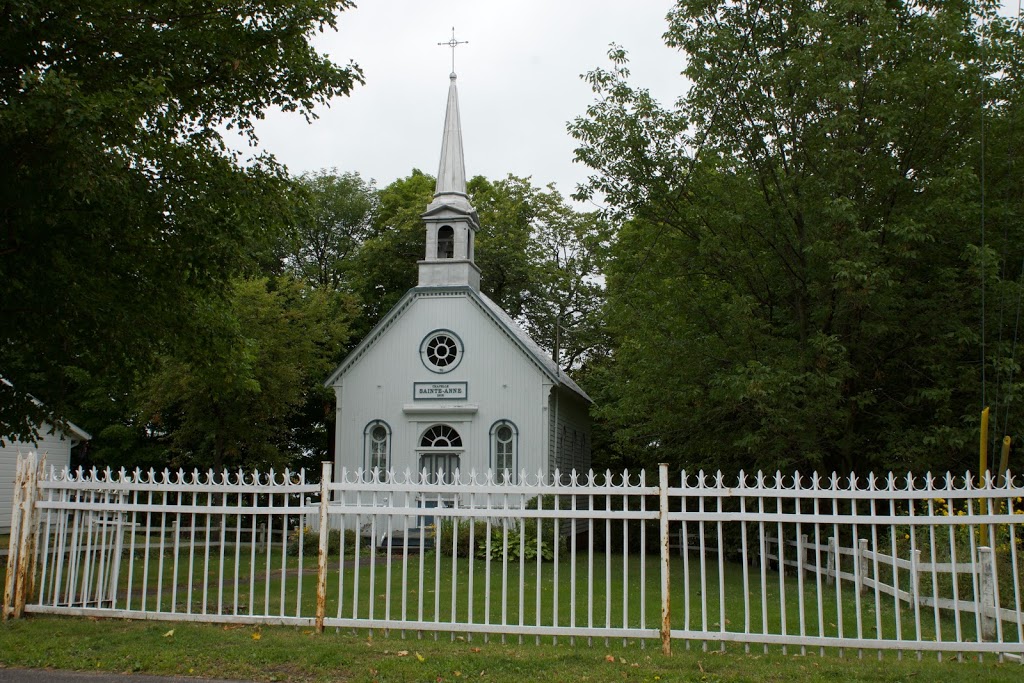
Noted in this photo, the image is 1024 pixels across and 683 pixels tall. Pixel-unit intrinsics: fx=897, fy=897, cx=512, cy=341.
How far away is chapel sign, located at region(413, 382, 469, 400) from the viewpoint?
23797 mm

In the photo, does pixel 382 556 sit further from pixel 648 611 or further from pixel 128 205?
pixel 128 205

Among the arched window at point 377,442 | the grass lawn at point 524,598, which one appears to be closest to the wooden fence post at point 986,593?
the grass lawn at point 524,598

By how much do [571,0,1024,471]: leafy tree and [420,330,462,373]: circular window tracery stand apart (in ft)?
22.0

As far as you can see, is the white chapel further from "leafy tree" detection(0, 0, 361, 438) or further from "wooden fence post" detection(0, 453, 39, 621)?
"wooden fence post" detection(0, 453, 39, 621)

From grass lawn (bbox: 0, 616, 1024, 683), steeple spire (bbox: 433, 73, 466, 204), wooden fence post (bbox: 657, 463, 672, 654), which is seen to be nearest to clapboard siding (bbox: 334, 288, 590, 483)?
steeple spire (bbox: 433, 73, 466, 204)

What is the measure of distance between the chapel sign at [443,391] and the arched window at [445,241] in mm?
3662

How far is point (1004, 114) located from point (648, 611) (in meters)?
11.1

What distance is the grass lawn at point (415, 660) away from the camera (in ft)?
22.4

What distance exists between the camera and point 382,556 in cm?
1756

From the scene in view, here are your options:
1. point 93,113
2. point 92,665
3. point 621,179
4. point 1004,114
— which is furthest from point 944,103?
point 92,665

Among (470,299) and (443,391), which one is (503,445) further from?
(470,299)

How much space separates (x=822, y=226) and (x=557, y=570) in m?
10.00

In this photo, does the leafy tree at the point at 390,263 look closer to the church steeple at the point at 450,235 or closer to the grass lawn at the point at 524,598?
the church steeple at the point at 450,235

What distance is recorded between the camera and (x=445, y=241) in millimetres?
24922
